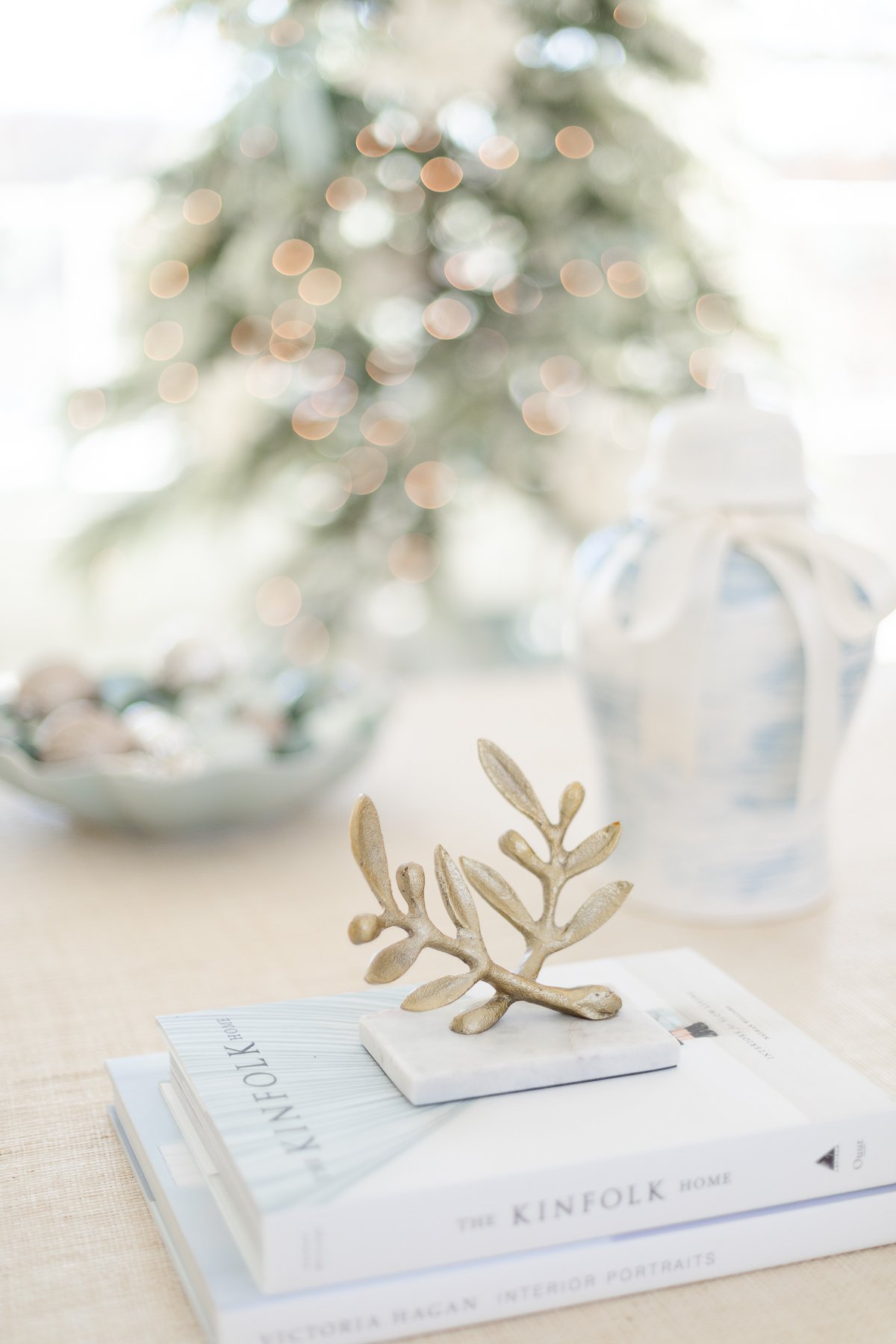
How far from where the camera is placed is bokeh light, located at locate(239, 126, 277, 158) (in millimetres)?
1953

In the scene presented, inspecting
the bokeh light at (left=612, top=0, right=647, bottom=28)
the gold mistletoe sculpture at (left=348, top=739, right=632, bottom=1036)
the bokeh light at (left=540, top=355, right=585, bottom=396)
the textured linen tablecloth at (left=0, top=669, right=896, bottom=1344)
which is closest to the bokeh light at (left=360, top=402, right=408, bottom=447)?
the bokeh light at (left=540, top=355, right=585, bottom=396)

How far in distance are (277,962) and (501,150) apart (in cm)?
163

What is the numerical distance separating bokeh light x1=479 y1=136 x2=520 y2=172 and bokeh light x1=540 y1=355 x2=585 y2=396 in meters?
0.30

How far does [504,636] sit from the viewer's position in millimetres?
2229

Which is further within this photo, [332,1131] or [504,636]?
[504,636]

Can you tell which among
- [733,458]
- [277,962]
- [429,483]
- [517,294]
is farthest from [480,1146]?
[517,294]

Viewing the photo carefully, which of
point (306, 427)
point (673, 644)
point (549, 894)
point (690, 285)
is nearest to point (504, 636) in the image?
point (306, 427)

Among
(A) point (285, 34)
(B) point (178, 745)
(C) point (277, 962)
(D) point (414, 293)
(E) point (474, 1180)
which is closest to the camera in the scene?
(E) point (474, 1180)

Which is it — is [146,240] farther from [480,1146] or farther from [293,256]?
[480,1146]

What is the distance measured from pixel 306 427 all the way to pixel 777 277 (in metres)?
0.82

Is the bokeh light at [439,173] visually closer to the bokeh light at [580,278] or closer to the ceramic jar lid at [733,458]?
the bokeh light at [580,278]

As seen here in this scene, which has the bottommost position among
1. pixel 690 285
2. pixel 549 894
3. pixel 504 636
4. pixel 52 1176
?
pixel 504 636

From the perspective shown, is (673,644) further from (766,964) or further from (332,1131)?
(332,1131)

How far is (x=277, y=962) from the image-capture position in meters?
0.69
